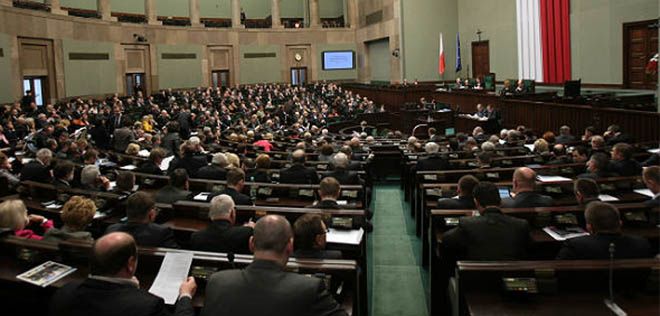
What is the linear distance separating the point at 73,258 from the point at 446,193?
12.5 ft

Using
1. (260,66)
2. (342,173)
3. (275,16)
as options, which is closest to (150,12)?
(260,66)

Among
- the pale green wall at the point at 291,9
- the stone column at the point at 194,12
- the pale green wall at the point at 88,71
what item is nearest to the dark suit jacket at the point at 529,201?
the pale green wall at the point at 88,71

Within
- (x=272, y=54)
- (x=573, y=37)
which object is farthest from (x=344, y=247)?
(x=272, y=54)

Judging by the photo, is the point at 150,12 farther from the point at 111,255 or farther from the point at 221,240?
the point at 111,255

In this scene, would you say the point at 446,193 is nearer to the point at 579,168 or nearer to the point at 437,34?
the point at 579,168

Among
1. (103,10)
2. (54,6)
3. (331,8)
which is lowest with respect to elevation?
(54,6)

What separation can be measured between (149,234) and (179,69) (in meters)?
24.9

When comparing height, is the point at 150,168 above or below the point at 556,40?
below

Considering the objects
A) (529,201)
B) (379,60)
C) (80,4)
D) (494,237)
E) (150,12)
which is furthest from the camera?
(379,60)

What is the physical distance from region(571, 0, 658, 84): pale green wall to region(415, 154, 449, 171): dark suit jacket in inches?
372

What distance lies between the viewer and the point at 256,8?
34.0 meters

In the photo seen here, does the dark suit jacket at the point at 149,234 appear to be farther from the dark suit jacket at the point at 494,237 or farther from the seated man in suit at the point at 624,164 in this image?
the seated man in suit at the point at 624,164

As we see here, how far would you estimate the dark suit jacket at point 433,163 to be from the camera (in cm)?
784

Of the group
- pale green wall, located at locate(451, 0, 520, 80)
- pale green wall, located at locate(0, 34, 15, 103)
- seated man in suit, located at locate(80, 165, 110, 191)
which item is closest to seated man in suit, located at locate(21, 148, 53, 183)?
seated man in suit, located at locate(80, 165, 110, 191)
